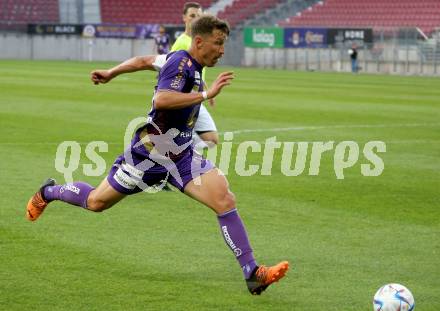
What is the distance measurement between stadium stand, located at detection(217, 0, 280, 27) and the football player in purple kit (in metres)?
49.9

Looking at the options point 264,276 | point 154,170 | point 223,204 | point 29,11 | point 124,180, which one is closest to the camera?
point 264,276

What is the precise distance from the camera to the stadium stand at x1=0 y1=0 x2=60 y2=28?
196 ft

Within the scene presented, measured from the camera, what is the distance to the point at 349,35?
48.7 metres

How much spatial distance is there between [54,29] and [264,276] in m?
52.7

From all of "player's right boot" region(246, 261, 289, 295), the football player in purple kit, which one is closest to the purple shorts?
the football player in purple kit

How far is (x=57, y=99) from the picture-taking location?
24781 mm

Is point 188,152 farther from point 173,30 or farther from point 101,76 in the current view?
point 173,30

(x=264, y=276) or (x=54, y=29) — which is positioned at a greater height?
(x=264, y=276)

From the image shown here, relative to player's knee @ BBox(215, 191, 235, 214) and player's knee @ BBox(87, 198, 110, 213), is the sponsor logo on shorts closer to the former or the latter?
player's knee @ BBox(87, 198, 110, 213)

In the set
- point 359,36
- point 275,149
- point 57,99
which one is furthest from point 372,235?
point 359,36

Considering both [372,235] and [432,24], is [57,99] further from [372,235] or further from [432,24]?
[432,24]

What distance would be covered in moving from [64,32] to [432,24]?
68.3ft

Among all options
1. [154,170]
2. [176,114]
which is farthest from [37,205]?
[176,114]

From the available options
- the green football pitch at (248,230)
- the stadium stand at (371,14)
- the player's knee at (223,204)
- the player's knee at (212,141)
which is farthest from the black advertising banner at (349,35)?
the player's knee at (223,204)
